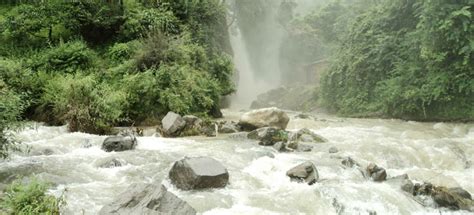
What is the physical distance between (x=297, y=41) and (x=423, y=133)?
33371 millimetres

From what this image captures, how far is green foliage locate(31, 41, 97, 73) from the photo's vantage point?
17109 millimetres

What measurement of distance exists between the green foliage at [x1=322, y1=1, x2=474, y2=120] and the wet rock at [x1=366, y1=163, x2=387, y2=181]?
919 centimetres

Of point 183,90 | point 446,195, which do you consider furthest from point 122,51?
point 446,195

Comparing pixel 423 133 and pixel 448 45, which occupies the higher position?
pixel 448 45

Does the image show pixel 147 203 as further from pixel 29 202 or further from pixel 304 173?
pixel 304 173

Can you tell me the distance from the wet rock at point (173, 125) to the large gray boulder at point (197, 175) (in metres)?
5.13

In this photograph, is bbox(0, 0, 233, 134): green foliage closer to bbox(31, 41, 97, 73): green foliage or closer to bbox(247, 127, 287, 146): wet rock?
bbox(31, 41, 97, 73): green foliage

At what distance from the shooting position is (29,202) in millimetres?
5992

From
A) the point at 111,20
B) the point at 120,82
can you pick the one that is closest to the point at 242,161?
the point at 120,82

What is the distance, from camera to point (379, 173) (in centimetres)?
A: 956

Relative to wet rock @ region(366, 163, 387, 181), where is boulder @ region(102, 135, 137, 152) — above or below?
above

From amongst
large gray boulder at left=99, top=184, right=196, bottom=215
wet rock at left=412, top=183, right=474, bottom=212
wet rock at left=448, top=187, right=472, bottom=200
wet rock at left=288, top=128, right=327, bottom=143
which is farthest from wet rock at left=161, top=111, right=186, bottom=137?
wet rock at left=448, top=187, right=472, bottom=200

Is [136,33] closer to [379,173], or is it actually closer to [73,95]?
[73,95]

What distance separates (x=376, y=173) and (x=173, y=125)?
7.02m
